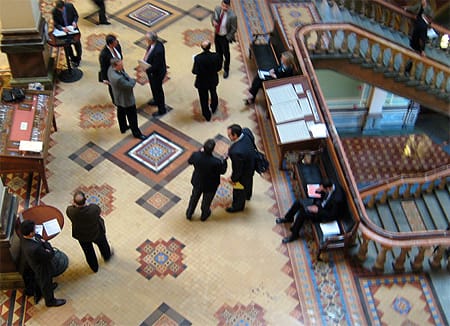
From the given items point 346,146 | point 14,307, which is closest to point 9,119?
point 14,307

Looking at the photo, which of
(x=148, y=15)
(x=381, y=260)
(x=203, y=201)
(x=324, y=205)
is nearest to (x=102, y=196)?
(x=203, y=201)

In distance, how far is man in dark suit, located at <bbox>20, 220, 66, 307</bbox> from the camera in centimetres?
600

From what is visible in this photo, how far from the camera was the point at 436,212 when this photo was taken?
29.3 feet

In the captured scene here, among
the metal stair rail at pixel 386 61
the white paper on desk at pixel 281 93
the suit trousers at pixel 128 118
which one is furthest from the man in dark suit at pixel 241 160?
the metal stair rail at pixel 386 61

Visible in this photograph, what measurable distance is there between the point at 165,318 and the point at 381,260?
2.67 metres

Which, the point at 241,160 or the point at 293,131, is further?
the point at 293,131

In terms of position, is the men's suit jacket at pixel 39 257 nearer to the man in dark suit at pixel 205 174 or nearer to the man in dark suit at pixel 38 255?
the man in dark suit at pixel 38 255

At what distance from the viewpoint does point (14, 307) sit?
679cm

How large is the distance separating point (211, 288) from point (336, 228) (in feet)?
5.53

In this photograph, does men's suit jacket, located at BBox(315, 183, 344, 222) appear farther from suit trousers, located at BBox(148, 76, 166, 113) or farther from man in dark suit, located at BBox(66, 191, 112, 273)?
suit trousers, located at BBox(148, 76, 166, 113)

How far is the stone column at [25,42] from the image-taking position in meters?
8.71

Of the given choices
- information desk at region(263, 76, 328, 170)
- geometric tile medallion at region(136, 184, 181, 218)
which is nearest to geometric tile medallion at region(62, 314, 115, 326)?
geometric tile medallion at region(136, 184, 181, 218)

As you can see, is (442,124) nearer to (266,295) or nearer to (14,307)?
(266,295)

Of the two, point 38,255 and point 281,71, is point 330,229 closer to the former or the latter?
point 281,71
